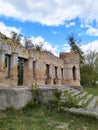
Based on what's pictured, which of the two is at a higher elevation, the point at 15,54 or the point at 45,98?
the point at 15,54

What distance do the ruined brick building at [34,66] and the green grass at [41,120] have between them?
670 cm

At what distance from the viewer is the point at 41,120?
596 cm

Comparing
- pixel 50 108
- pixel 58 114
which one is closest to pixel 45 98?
pixel 50 108

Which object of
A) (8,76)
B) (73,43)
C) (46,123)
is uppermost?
(73,43)

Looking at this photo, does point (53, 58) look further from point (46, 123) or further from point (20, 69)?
point (46, 123)

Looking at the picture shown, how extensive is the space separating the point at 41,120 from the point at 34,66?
42.5 feet

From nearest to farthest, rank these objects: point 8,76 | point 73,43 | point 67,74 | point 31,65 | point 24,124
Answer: point 24,124, point 8,76, point 31,65, point 67,74, point 73,43

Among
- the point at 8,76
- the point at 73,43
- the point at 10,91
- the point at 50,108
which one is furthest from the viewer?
the point at 73,43

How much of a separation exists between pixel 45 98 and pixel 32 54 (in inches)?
405

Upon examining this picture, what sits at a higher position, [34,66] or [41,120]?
[34,66]

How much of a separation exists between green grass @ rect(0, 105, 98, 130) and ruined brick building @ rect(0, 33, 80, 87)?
670 cm

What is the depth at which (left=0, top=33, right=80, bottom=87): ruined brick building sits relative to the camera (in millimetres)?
13984

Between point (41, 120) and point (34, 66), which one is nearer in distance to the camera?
point (41, 120)

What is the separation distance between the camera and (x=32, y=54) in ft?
58.7
